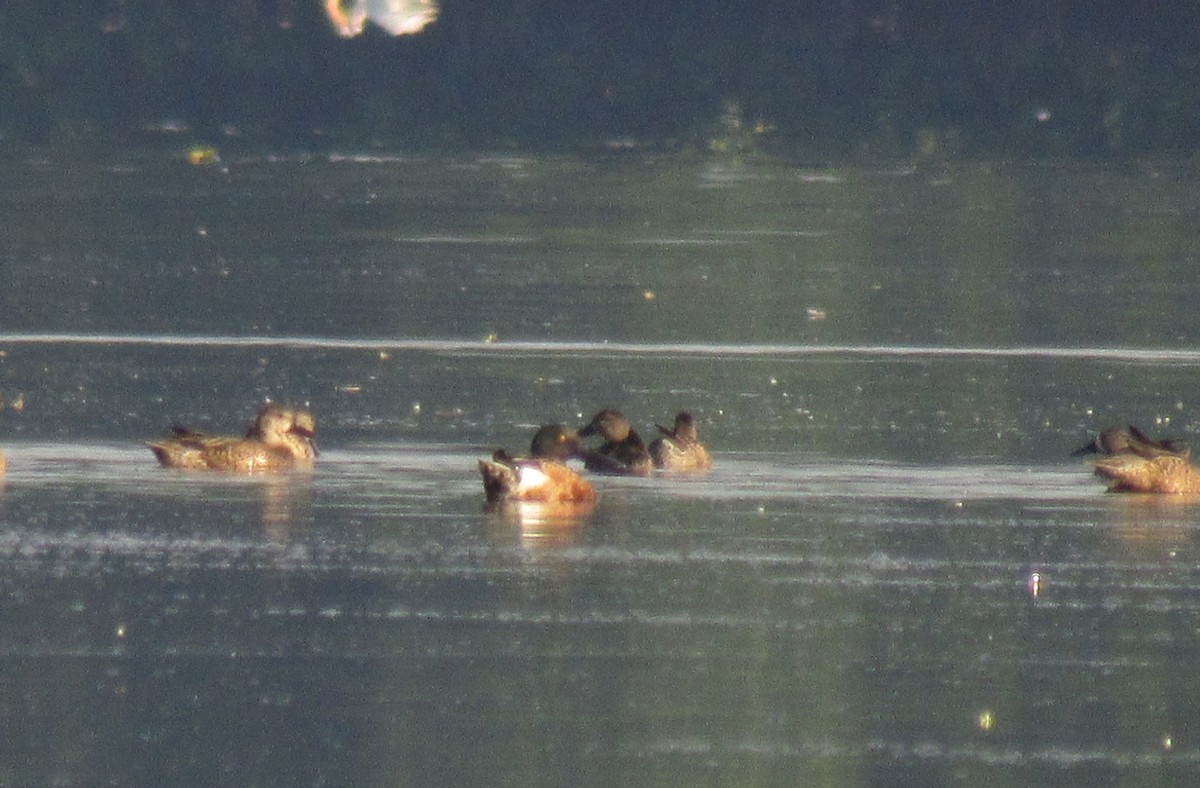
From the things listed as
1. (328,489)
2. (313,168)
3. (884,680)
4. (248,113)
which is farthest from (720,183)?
(884,680)

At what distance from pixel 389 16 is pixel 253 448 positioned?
Result: 294ft

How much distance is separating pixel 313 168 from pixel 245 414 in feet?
151

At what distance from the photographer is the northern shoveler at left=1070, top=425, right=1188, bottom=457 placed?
53.2ft

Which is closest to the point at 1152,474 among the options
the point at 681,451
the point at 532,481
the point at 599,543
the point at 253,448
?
the point at 681,451

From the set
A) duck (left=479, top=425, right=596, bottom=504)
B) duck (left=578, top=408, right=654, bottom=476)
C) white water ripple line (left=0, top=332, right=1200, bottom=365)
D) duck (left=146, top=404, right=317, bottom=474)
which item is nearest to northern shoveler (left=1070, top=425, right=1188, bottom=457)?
duck (left=578, top=408, right=654, bottom=476)

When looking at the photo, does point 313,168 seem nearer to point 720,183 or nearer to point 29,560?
point 720,183

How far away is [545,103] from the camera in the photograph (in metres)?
92.5

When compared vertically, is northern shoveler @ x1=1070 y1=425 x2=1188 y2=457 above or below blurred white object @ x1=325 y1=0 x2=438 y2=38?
below

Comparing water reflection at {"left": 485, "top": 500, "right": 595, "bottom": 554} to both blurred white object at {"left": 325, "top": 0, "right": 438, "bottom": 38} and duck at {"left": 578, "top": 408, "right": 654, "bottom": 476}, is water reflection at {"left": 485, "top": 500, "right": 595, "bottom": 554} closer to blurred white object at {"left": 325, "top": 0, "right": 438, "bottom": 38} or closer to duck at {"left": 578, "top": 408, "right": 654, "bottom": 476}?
duck at {"left": 578, "top": 408, "right": 654, "bottom": 476}

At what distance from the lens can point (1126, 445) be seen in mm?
16406

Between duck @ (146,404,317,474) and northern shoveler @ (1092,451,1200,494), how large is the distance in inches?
162

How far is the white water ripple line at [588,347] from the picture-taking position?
23.7m

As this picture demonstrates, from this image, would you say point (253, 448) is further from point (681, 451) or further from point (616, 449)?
point (681, 451)

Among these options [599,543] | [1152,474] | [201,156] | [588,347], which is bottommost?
[599,543]
